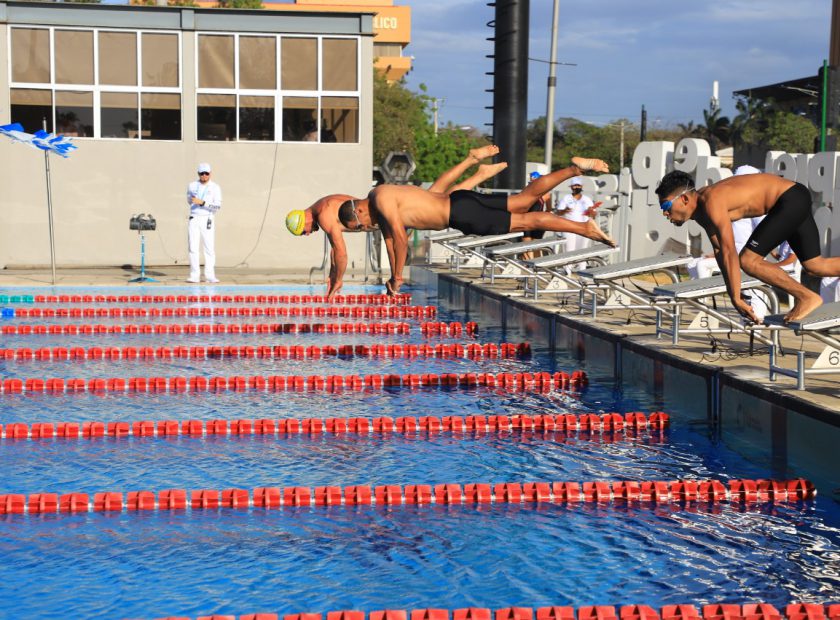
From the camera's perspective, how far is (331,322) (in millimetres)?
13820

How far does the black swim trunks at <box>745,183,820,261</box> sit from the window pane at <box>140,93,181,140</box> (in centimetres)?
1576

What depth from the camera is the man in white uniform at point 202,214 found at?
55.4 ft

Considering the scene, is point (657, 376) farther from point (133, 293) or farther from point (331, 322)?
point (133, 293)

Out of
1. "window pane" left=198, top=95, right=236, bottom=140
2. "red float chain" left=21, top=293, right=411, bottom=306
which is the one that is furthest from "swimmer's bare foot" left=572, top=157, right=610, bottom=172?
"window pane" left=198, top=95, right=236, bottom=140

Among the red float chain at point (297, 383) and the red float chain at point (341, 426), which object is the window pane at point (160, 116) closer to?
the red float chain at point (297, 383)

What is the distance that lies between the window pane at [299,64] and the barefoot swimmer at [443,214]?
39.0 ft

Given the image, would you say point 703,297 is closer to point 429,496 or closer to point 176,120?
point 429,496

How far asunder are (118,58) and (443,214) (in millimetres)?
13185

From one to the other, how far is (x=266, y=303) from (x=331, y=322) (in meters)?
2.05

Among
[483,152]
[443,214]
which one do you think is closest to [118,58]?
[443,214]

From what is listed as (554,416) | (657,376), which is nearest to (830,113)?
(657,376)

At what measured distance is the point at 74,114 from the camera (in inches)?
817

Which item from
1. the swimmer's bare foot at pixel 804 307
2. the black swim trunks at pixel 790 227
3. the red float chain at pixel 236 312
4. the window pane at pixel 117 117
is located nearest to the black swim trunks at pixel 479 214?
the black swim trunks at pixel 790 227

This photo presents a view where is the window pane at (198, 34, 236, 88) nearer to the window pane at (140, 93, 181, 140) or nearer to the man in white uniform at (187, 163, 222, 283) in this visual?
the window pane at (140, 93, 181, 140)
